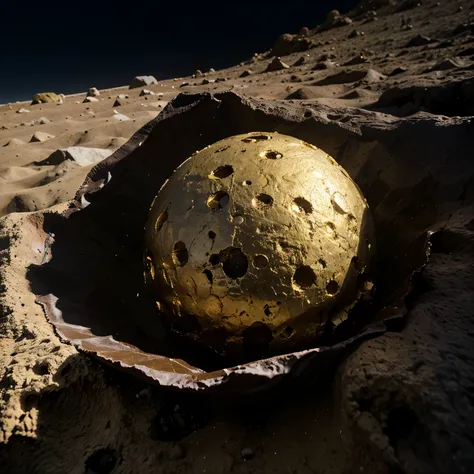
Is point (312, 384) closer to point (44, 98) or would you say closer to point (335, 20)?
point (44, 98)

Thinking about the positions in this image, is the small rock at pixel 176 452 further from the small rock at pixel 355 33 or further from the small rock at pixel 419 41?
the small rock at pixel 355 33

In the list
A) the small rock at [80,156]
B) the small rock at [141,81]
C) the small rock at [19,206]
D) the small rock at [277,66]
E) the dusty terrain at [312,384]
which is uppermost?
the small rock at [141,81]

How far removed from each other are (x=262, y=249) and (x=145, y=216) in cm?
87

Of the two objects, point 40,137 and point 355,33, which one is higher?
point 355,33

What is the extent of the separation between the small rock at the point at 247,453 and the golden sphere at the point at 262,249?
332 millimetres

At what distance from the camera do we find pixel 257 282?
1355mm

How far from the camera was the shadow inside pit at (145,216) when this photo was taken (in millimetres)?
1641

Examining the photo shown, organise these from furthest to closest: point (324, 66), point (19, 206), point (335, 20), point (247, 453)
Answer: point (335, 20) → point (324, 66) → point (19, 206) → point (247, 453)

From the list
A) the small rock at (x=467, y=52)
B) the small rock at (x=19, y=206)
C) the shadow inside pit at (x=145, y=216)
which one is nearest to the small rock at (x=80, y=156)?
the small rock at (x=19, y=206)

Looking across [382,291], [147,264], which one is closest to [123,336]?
[147,264]

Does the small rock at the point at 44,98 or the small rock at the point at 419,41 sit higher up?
the small rock at the point at 44,98

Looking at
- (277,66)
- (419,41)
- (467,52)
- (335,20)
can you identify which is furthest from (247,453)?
(335,20)

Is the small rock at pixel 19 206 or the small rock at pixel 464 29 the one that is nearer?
the small rock at pixel 19 206

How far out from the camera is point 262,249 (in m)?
1.37
